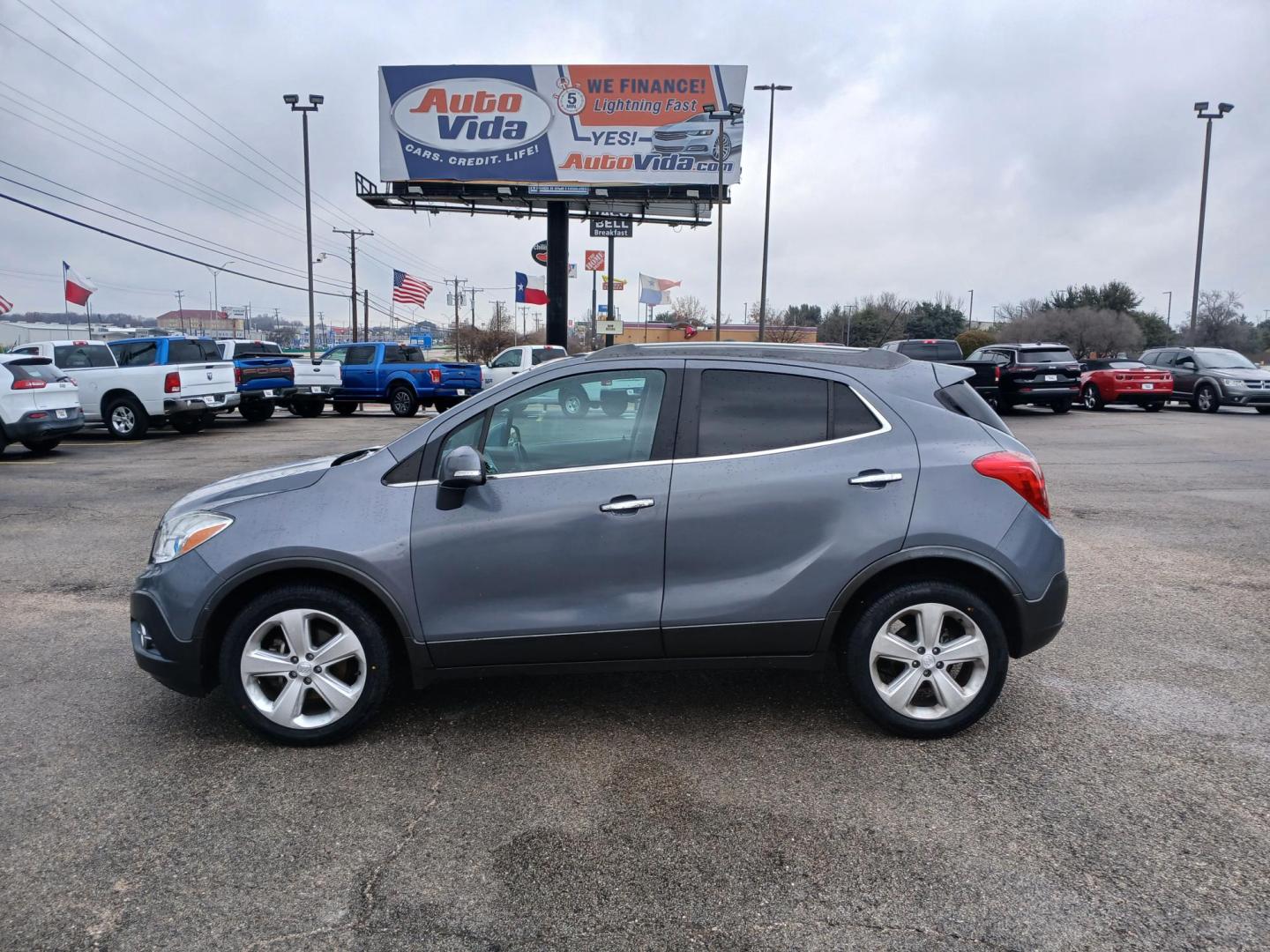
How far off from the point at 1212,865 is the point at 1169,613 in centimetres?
336

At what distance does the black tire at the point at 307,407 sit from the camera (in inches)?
950

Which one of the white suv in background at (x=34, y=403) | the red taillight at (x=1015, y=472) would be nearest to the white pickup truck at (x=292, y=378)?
the white suv in background at (x=34, y=403)

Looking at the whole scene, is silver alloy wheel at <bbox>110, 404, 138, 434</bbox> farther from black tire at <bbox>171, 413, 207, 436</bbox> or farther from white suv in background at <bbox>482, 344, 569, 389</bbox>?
white suv in background at <bbox>482, 344, 569, 389</bbox>

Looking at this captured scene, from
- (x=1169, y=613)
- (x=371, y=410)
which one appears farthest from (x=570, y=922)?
(x=371, y=410)

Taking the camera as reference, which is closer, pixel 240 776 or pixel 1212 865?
pixel 1212 865

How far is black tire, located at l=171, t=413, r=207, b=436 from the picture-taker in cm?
1792

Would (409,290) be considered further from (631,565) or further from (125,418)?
(631,565)

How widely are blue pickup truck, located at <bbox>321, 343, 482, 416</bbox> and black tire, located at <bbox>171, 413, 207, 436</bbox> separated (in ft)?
16.0

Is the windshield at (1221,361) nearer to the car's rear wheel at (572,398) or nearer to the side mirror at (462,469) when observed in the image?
the car's rear wheel at (572,398)

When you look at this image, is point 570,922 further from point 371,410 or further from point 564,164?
point 564,164

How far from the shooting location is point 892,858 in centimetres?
317

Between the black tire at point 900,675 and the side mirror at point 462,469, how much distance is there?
5.73ft

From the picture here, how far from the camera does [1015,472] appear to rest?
404cm

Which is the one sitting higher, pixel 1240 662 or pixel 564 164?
pixel 564 164
